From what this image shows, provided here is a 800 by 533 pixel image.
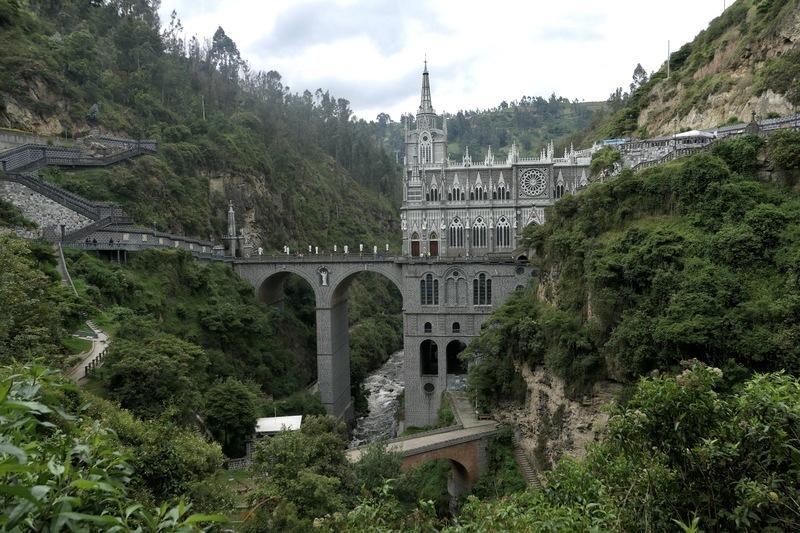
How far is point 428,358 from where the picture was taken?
46125 millimetres

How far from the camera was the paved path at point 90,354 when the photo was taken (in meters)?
23.6

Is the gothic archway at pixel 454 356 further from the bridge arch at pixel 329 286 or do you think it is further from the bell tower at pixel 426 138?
the bell tower at pixel 426 138

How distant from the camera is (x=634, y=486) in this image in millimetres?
9625

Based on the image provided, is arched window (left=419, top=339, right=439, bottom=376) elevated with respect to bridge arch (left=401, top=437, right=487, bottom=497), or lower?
elevated

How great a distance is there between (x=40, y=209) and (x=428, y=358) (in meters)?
29.4

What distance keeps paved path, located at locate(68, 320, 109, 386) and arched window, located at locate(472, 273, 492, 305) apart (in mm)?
24978

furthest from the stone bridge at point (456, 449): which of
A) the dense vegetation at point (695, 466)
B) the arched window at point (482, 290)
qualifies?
the dense vegetation at point (695, 466)

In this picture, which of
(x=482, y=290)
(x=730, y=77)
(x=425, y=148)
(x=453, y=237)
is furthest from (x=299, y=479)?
(x=730, y=77)

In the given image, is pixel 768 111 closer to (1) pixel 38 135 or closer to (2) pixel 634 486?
(2) pixel 634 486

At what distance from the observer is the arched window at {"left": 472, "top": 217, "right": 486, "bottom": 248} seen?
49406mm

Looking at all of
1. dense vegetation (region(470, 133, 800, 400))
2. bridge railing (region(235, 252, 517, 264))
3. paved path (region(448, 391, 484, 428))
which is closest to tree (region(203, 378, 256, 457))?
paved path (region(448, 391, 484, 428))

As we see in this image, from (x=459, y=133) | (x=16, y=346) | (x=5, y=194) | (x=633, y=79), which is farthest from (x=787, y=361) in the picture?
(x=459, y=133)

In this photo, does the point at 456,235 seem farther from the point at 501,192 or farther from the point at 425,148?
the point at 425,148

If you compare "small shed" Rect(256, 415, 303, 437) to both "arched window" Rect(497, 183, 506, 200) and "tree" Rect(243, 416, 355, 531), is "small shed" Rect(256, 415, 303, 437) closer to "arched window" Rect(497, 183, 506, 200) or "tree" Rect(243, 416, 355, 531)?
"tree" Rect(243, 416, 355, 531)
